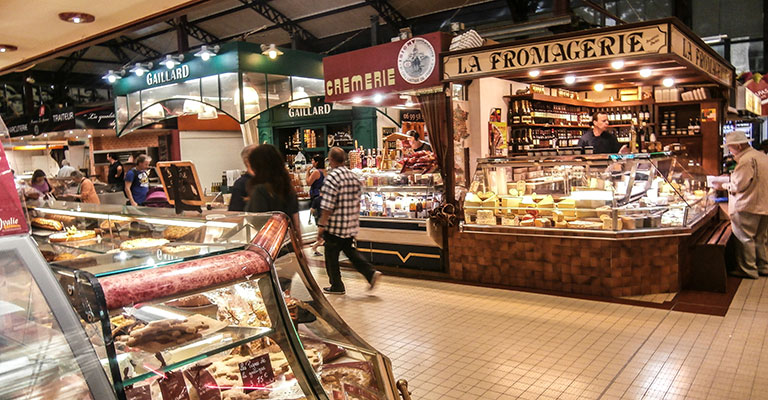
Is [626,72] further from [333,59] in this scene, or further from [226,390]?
[226,390]

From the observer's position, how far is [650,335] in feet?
15.5

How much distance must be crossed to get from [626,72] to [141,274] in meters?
8.32

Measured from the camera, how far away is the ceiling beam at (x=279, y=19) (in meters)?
15.6

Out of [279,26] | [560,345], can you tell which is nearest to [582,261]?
[560,345]

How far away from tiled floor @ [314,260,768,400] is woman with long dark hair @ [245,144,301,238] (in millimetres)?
1493

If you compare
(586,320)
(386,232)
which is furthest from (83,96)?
(586,320)

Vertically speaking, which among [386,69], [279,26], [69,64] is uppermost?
[69,64]

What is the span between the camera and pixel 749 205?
6.41 metres

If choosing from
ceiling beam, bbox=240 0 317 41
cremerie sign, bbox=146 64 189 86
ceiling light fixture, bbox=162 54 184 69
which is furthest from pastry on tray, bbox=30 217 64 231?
ceiling beam, bbox=240 0 317 41

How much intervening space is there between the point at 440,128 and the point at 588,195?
2061 millimetres

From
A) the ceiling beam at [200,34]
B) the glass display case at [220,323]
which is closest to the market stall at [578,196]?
the glass display case at [220,323]

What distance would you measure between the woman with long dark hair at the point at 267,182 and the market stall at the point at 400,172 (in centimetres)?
269

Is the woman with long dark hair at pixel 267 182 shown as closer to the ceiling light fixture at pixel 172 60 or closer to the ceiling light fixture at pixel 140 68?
the ceiling light fixture at pixel 172 60

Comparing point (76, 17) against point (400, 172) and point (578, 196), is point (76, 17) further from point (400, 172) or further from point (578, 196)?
point (578, 196)
